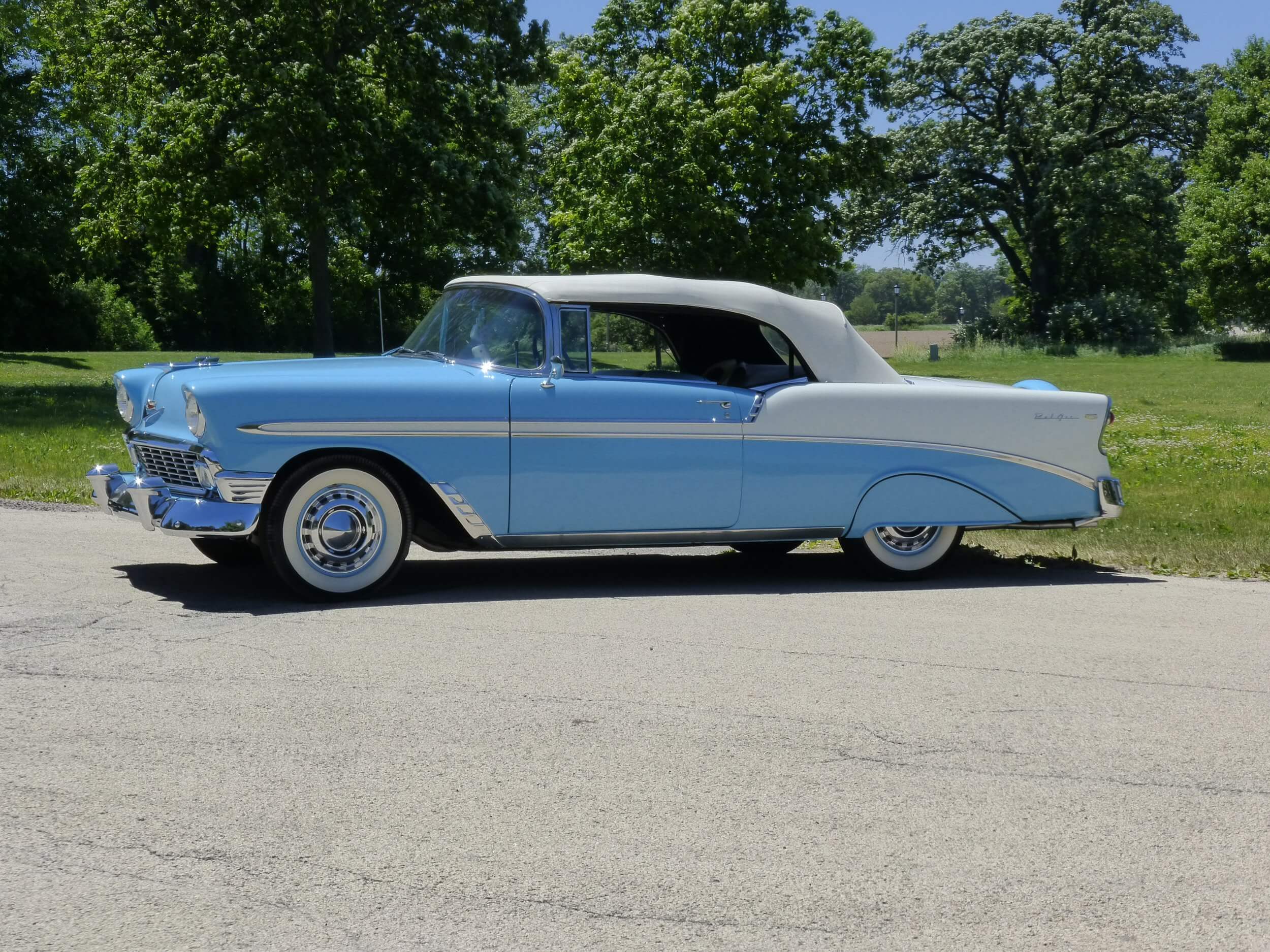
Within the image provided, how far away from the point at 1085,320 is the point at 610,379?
5255 centimetres

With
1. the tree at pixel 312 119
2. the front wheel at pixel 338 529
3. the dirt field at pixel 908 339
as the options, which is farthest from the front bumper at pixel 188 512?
the dirt field at pixel 908 339

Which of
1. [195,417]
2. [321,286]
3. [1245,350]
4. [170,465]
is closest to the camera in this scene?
[195,417]

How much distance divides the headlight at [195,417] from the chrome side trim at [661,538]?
1.48 m

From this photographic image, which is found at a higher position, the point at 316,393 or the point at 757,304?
the point at 757,304

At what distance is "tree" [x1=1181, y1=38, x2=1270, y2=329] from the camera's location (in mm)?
52438

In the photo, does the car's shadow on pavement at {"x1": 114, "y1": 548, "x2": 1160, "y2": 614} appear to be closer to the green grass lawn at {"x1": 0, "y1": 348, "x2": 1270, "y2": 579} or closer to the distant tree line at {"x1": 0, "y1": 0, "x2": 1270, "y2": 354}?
the green grass lawn at {"x1": 0, "y1": 348, "x2": 1270, "y2": 579}

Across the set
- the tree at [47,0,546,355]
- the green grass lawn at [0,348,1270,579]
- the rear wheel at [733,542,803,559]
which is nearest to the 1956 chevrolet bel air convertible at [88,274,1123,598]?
the green grass lawn at [0,348,1270,579]

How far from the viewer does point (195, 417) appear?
6.40 m

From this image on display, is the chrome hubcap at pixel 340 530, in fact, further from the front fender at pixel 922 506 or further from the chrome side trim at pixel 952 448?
the front fender at pixel 922 506

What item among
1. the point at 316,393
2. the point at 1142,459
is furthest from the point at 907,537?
the point at 1142,459

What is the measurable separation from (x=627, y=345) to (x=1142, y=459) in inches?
386

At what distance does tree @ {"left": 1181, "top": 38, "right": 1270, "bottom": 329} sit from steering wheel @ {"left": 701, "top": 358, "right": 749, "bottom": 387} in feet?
166

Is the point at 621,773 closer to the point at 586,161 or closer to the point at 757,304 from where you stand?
the point at 757,304

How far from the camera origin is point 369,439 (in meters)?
6.52
